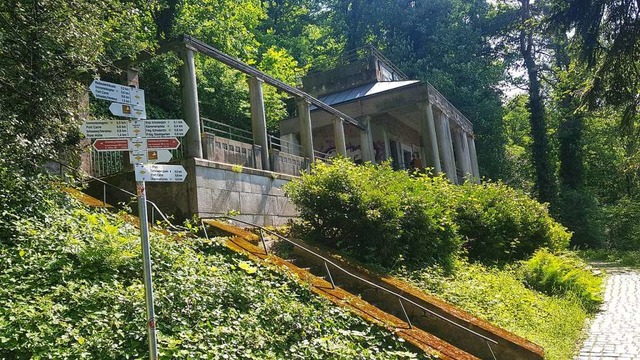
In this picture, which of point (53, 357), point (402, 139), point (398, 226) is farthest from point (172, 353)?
point (402, 139)

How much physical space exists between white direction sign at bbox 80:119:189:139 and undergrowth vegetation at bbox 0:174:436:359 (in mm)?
1612

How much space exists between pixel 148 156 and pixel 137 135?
19 cm

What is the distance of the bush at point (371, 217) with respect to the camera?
9328 millimetres

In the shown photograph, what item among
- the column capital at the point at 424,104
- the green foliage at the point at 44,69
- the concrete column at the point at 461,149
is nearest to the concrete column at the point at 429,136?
the column capital at the point at 424,104

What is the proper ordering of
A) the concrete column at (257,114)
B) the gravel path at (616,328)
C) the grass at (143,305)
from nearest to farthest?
the grass at (143,305) < the gravel path at (616,328) < the concrete column at (257,114)

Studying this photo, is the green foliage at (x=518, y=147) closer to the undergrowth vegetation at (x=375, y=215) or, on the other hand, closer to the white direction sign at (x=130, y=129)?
the undergrowth vegetation at (x=375, y=215)

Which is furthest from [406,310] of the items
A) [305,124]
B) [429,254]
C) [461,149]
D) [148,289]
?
[461,149]

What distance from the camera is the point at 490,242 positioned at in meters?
13.0

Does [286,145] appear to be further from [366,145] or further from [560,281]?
[560,281]

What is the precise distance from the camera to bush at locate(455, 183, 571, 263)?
42.4ft

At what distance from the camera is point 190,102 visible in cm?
998

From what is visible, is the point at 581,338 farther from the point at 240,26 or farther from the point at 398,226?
the point at 240,26

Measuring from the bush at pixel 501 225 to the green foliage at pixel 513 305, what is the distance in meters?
2.26

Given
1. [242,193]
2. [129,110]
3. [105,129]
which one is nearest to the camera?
[105,129]
